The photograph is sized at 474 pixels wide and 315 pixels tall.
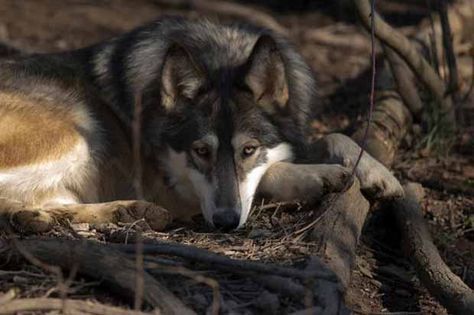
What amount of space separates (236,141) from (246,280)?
1.19 m

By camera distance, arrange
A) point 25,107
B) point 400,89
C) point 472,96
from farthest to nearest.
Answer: point 472,96 → point 400,89 → point 25,107

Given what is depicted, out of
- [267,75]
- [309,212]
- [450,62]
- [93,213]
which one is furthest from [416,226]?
[450,62]

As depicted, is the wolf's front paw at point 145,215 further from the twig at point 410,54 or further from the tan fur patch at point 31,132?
the twig at point 410,54

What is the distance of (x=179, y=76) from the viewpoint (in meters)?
5.54

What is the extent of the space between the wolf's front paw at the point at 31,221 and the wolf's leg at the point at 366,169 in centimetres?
200

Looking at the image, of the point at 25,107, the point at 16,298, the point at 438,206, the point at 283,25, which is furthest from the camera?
the point at 283,25

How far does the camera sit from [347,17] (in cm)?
1159

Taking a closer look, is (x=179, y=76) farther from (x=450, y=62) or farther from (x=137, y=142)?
(x=450, y=62)

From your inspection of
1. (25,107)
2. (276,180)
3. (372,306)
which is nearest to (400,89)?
(276,180)

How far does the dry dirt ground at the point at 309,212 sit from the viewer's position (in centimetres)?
436

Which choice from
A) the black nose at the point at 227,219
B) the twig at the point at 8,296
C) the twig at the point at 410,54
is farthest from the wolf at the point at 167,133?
the twig at the point at 8,296

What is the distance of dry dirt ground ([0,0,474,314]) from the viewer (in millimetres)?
4363

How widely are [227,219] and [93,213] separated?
848 mm

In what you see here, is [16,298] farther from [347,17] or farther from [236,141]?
Result: [347,17]
